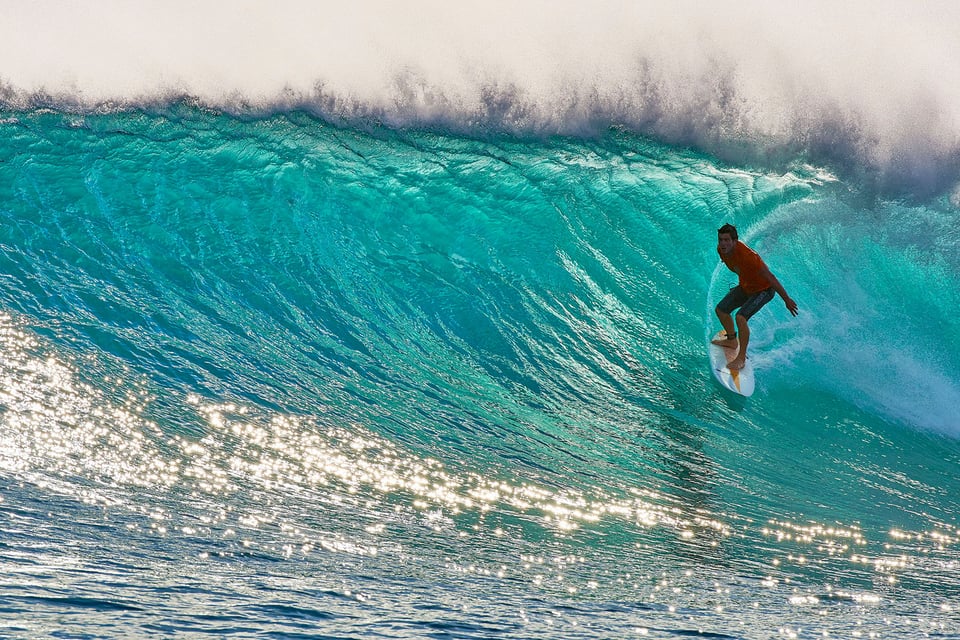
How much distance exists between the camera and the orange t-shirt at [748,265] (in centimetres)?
647

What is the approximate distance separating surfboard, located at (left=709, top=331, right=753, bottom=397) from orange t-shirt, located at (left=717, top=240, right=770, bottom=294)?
28.1 inches

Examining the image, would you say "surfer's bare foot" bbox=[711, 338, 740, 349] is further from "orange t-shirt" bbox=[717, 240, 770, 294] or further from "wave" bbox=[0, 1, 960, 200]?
"wave" bbox=[0, 1, 960, 200]

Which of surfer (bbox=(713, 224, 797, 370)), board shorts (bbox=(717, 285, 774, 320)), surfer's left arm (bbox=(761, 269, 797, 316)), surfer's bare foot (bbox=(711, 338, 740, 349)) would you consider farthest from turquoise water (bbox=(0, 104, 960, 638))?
surfer's left arm (bbox=(761, 269, 797, 316))

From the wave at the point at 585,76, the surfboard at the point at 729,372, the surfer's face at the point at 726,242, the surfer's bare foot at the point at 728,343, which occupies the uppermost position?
the wave at the point at 585,76

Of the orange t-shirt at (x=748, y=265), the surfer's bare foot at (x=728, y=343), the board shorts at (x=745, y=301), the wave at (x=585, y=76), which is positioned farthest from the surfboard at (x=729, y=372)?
the wave at (x=585, y=76)

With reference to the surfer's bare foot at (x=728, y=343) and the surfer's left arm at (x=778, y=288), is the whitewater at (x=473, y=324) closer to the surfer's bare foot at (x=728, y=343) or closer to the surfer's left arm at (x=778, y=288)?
the surfer's bare foot at (x=728, y=343)

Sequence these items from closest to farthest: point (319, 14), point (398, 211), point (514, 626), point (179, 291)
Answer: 1. point (514, 626)
2. point (179, 291)
3. point (398, 211)
4. point (319, 14)

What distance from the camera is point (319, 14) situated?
1331 cm

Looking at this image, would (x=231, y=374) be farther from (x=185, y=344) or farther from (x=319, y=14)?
(x=319, y=14)

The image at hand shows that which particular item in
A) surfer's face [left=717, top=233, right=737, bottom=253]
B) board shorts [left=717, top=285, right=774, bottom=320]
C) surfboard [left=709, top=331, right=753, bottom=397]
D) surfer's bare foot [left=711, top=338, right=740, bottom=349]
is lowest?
surfboard [left=709, top=331, right=753, bottom=397]

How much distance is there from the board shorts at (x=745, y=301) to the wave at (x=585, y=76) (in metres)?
4.34

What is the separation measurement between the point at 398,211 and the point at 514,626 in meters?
6.30

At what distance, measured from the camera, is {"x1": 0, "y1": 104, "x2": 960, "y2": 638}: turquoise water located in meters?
3.26

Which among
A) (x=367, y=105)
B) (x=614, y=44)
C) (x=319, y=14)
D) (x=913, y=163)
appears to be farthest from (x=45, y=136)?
(x=913, y=163)
